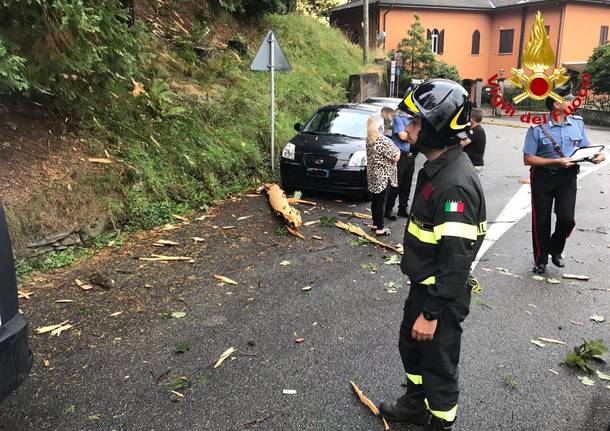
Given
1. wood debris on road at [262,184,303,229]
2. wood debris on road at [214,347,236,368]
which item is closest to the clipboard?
wood debris on road at [262,184,303,229]

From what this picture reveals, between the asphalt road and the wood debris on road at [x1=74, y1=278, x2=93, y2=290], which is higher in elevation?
the wood debris on road at [x1=74, y1=278, x2=93, y2=290]

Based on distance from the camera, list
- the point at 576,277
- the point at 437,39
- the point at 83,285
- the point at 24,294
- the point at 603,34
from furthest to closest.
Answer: the point at 437,39 → the point at 603,34 → the point at 576,277 → the point at 83,285 → the point at 24,294

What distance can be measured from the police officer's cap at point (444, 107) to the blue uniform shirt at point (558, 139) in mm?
3226

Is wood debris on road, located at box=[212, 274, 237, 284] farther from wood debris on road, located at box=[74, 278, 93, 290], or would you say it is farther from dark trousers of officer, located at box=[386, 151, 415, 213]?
dark trousers of officer, located at box=[386, 151, 415, 213]

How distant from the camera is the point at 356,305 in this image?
5023 millimetres

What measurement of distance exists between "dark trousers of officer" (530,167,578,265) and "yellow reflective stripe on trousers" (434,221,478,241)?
354cm

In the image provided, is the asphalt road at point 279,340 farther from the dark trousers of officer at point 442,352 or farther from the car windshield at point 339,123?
the car windshield at point 339,123

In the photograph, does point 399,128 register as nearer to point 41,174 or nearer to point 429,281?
point 41,174

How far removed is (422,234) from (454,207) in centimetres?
27

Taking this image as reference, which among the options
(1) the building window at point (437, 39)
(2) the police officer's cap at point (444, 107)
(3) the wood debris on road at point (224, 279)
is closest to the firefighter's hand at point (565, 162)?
(2) the police officer's cap at point (444, 107)

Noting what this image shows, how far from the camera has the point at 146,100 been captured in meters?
9.38

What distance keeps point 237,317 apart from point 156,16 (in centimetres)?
1212

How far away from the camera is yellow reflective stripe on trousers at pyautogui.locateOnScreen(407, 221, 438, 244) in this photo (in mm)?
2779

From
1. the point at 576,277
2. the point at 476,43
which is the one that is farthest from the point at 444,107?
the point at 476,43
